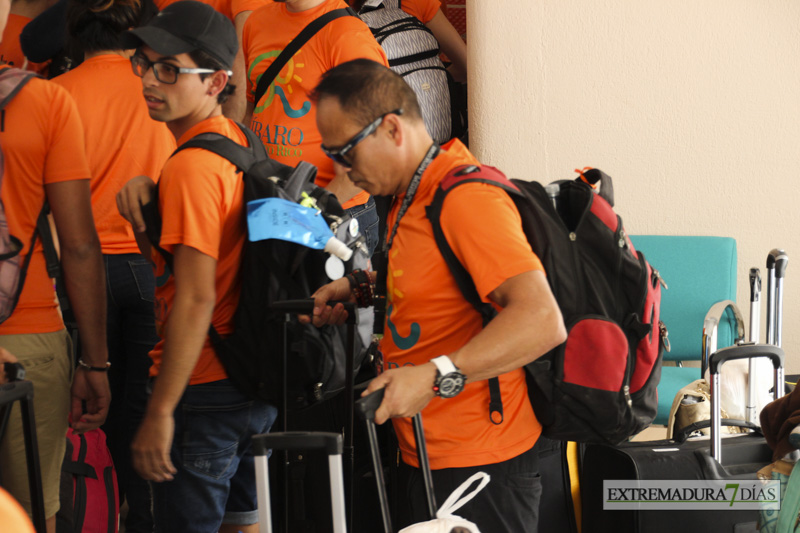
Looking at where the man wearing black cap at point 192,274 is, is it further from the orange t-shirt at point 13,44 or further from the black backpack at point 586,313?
the orange t-shirt at point 13,44

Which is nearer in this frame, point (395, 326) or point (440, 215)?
point (440, 215)

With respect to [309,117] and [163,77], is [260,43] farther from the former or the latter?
[163,77]

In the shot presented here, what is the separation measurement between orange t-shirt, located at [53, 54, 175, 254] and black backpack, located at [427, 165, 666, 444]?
130cm

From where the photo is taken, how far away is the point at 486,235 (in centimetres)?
147

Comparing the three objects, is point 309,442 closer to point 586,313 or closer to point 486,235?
point 486,235

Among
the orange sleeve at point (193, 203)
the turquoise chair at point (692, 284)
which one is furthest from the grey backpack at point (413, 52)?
the orange sleeve at point (193, 203)

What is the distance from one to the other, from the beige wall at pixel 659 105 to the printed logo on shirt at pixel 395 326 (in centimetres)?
244

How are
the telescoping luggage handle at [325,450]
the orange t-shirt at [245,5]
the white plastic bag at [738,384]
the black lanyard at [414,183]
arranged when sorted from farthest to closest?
1. the orange t-shirt at [245,5]
2. the white plastic bag at [738,384]
3. the black lanyard at [414,183]
4. the telescoping luggage handle at [325,450]

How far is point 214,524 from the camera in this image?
2012 mm

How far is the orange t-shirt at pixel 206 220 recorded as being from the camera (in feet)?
6.00

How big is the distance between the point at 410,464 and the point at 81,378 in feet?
2.88

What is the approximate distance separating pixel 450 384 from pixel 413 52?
2.45m

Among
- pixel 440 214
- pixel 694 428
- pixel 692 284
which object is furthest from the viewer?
pixel 692 284

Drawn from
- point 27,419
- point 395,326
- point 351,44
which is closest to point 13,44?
point 351,44
